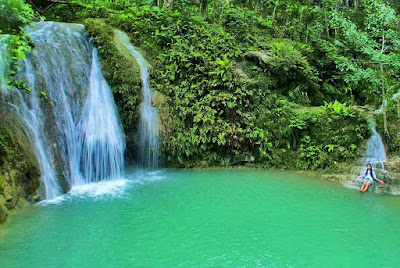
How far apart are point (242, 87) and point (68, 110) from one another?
5.86 metres

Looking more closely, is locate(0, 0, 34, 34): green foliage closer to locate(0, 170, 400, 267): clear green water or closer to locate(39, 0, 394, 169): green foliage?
locate(39, 0, 394, 169): green foliage

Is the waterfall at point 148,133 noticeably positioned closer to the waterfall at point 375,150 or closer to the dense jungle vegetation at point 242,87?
the dense jungle vegetation at point 242,87

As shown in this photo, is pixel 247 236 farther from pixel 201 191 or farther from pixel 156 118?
pixel 156 118

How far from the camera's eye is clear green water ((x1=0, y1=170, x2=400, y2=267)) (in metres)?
4.74

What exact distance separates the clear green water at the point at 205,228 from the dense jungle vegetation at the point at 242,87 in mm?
2405

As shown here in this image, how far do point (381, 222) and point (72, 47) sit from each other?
9.40 metres

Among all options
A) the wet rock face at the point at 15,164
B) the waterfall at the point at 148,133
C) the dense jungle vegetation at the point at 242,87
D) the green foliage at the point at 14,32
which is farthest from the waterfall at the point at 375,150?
the green foliage at the point at 14,32

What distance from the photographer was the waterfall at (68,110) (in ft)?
24.2

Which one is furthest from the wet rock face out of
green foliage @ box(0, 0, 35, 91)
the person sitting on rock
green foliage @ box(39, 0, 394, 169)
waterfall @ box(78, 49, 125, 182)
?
the person sitting on rock

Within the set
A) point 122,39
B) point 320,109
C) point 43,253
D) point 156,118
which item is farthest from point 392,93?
point 43,253

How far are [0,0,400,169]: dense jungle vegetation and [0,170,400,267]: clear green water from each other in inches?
94.7

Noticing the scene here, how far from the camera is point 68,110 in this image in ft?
27.8

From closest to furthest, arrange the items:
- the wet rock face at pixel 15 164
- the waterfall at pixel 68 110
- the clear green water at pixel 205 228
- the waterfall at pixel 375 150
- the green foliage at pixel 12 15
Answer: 1. the clear green water at pixel 205 228
2. the wet rock face at pixel 15 164
3. the waterfall at pixel 68 110
4. the green foliage at pixel 12 15
5. the waterfall at pixel 375 150

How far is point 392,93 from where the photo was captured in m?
11.5
